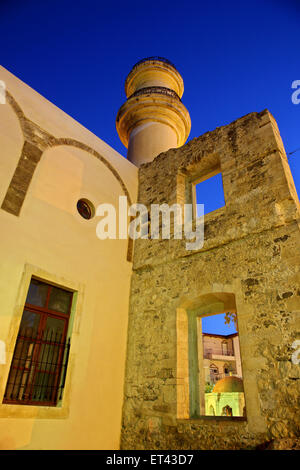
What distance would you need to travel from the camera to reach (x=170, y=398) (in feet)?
15.8

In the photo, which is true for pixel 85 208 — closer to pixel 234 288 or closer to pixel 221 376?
pixel 234 288

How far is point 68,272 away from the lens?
530cm

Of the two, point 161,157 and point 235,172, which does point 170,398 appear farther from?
point 161,157

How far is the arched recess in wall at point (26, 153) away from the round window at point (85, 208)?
107 centimetres

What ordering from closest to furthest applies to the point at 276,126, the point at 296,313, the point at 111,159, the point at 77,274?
1. the point at 296,313
2. the point at 77,274
3. the point at 276,126
4. the point at 111,159

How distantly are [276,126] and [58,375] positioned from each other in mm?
5522

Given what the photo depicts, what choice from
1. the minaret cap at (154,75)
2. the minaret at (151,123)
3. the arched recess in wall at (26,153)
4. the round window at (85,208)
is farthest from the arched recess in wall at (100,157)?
the minaret cap at (154,75)

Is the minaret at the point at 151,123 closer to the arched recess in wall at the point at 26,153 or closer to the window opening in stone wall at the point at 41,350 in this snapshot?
the arched recess in wall at the point at 26,153

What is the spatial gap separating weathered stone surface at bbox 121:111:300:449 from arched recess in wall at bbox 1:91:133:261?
136 centimetres

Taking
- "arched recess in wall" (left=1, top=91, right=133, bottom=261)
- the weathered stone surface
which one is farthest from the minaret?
"arched recess in wall" (left=1, top=91, right=133, bottom=261)

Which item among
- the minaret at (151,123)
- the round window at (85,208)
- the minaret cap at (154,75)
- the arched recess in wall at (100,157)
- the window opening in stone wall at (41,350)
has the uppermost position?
the minaret cap at (154,75)

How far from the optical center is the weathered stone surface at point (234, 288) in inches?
155

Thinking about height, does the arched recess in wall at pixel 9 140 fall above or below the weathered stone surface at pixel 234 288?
above
